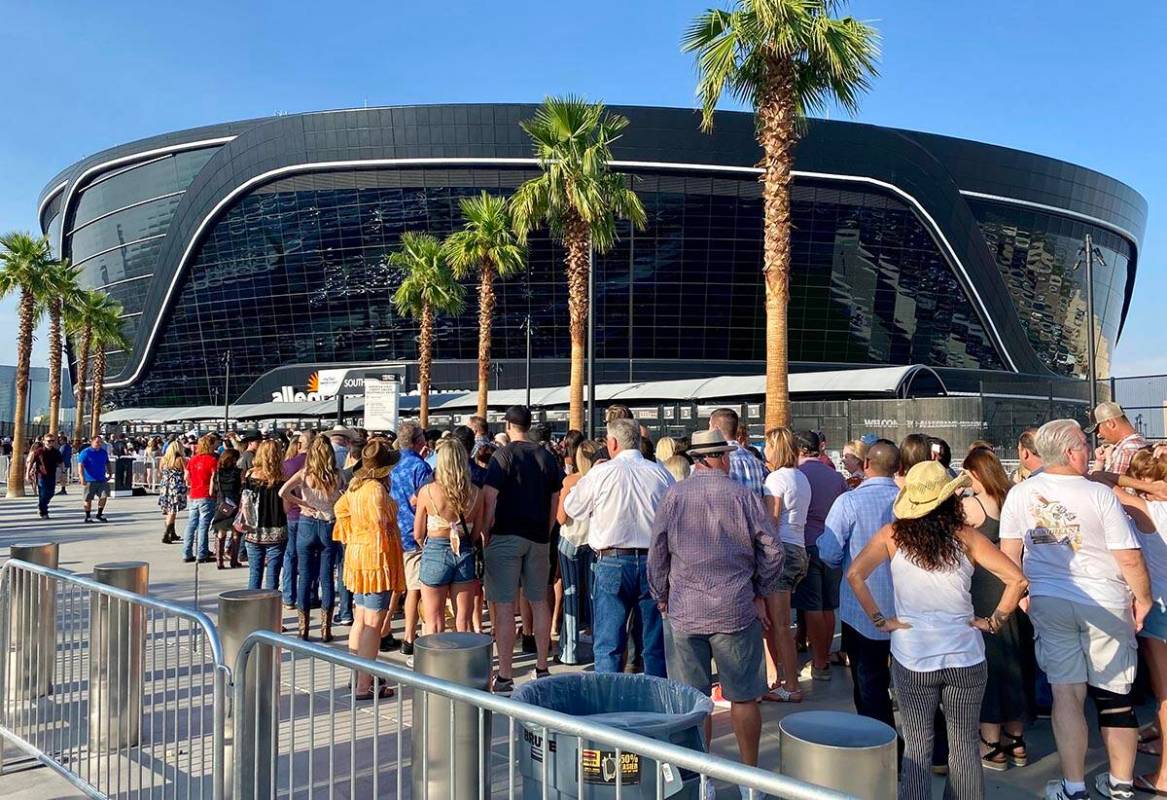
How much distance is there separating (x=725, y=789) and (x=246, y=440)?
1023 cm

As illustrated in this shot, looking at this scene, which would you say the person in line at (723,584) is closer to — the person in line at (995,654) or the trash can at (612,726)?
the trash can at (612,726)

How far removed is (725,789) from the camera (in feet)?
12.4

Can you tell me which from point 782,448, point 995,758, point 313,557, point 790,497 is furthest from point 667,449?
point 313,557

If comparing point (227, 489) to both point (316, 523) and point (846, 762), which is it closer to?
point (316, 523)

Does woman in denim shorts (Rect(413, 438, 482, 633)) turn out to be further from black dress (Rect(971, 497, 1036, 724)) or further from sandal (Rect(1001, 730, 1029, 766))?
sandal (Rect(1001, 730, 1029, 766))

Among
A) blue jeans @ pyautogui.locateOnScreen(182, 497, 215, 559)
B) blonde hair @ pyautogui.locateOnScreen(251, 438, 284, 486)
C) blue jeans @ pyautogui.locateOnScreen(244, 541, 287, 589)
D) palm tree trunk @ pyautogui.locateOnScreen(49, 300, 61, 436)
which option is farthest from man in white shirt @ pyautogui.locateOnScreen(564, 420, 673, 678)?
palm tree trunk @ pyautogui.locateOnScreen(49, 300, 61, 436)

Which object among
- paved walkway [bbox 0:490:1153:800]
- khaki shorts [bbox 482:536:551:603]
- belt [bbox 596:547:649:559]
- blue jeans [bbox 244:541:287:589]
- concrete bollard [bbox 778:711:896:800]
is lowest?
paved walkway [bbox 0:490:1153:800]

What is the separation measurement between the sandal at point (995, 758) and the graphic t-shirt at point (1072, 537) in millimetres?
1279

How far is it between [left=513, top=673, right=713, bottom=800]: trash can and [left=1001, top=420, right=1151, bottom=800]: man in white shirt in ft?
7.50

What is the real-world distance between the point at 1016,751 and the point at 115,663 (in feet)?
17.9

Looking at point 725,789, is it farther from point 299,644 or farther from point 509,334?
point 509,334

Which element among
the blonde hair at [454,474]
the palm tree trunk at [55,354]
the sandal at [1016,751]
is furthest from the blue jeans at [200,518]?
the palm tree trunk at [55,354]

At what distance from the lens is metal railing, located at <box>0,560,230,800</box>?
4.07m

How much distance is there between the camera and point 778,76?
14.3m
